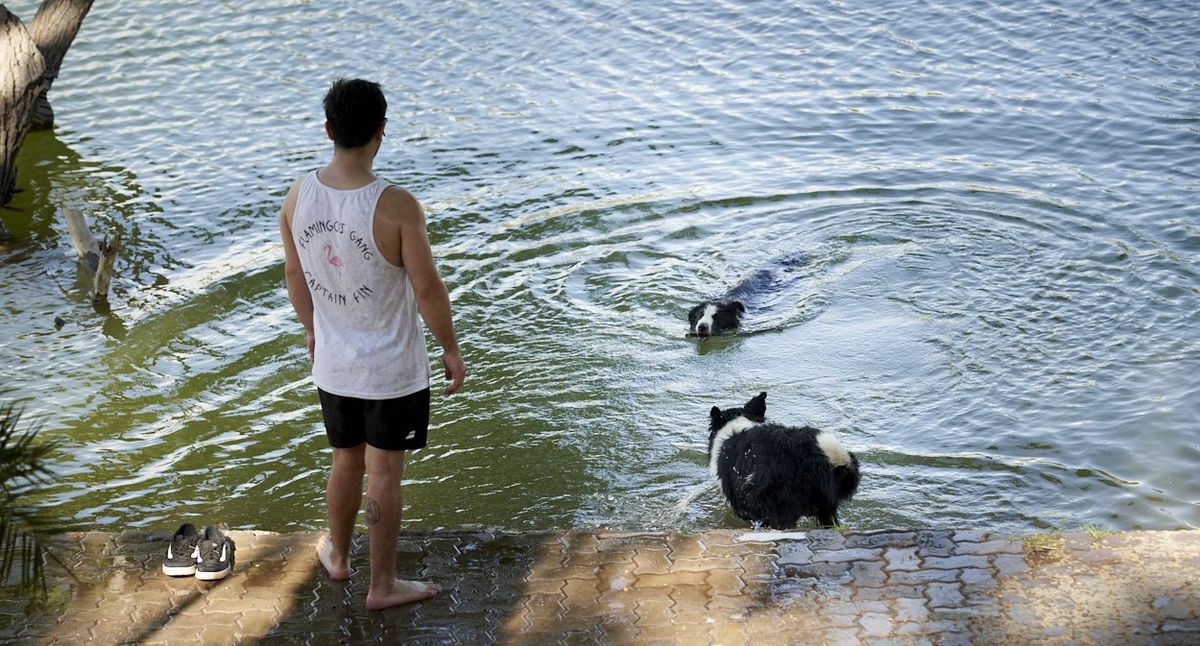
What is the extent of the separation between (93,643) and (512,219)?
7.21 meters

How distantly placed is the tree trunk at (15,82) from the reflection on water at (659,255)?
86 centimetres

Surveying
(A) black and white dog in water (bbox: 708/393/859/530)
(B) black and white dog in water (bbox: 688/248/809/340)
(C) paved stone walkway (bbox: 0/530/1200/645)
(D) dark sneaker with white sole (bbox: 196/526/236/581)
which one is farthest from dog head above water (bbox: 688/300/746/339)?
(D) dark sneaker with white sole (bbox: 196/526/236/581)


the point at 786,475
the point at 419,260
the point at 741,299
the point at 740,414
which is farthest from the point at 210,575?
the point at 741,299

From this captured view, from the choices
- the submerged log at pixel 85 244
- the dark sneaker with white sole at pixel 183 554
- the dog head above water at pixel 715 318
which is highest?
the submerged log at pixel 85 244

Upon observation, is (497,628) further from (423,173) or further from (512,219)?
(423,173)

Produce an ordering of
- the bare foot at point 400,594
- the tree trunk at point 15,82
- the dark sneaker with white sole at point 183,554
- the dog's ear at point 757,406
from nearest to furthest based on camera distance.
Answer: the bare foot at point 400,594 → the dark sneaker with white sole at point 183,554 → the dog's ear at point 757,406 → the tree trunk at point 15,82

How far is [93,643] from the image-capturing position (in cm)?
523

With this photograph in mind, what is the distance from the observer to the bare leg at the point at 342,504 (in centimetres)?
516

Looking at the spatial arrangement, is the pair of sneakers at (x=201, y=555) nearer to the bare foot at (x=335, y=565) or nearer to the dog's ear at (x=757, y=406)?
the bare foot at (x=335, y=565)

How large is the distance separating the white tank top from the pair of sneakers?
4.31 feet

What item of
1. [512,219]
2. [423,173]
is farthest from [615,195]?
[423,173]

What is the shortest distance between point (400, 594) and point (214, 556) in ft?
3.38

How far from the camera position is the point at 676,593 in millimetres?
5316

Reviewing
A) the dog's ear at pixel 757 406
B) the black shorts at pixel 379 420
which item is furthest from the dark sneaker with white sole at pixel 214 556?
the dog's ear at pixel 757 406
